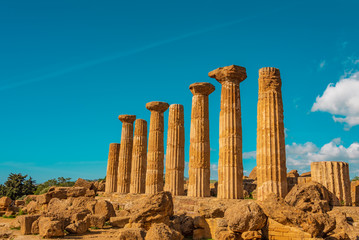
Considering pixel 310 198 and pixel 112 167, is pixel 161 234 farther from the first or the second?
pixel 112 167

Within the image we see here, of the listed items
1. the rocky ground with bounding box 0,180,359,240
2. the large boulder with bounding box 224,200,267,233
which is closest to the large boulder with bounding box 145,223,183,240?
the rocky ground with bounding box 0,180,359,240

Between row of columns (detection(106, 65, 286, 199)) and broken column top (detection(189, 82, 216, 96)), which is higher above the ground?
broken column top (detection(189, 82, 216, 96))

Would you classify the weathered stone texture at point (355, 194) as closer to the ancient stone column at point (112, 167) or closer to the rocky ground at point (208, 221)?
the rocky ground at point (208, 221)

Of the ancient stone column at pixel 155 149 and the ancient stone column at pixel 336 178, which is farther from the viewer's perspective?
the ancient stone column at pixel 155 149

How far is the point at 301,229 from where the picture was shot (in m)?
11.0

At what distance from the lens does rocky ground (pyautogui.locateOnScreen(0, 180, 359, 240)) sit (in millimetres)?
11180

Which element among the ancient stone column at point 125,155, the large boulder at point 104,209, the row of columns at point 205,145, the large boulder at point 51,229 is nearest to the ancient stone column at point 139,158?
the row of columns at point 205,145

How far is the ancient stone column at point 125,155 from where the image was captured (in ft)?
101

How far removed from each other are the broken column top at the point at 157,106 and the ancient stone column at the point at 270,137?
11.5 m

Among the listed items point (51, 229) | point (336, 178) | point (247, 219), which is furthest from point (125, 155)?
point (247, 219)

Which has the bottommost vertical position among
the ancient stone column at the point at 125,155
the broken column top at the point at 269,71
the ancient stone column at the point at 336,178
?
the ancient stone column at the point at 336,178

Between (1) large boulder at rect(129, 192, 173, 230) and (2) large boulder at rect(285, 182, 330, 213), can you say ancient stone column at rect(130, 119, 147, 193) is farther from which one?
(2) large boulder at rect(285, 182, 330, 213)

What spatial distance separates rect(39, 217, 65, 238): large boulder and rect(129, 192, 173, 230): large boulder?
2.93m

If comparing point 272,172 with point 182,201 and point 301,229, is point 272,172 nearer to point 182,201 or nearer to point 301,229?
point 301,229
